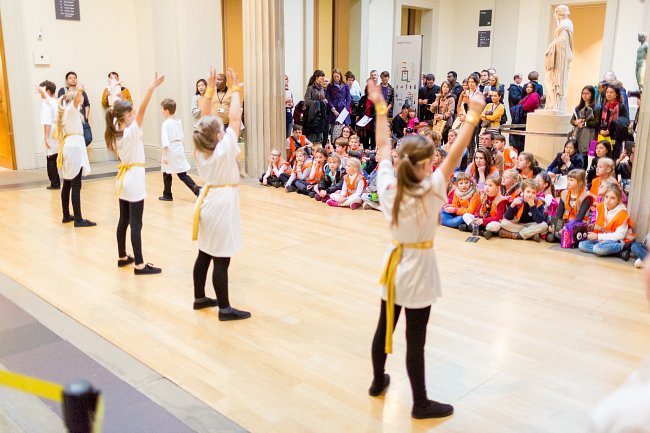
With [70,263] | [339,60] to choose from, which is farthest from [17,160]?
[339,60]

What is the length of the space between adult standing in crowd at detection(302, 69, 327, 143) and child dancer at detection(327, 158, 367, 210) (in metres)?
3.48

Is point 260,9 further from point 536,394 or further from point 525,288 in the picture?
point 536,394

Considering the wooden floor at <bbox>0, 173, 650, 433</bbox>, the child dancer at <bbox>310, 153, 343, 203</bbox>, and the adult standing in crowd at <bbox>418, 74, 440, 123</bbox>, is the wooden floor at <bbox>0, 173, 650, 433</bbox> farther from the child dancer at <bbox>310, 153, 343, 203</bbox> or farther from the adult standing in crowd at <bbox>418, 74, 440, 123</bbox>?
the adult standing in crowd at <bbox>418, 74, 440, 123</bbox>

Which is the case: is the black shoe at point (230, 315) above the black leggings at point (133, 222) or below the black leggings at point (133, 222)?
below

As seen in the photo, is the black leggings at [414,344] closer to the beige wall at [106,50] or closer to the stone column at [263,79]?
the stone column at [263,79]

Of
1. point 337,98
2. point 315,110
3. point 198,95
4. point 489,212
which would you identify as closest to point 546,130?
point 489,212

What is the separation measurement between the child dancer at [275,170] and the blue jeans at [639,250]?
504cm

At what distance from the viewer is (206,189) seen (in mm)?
4156

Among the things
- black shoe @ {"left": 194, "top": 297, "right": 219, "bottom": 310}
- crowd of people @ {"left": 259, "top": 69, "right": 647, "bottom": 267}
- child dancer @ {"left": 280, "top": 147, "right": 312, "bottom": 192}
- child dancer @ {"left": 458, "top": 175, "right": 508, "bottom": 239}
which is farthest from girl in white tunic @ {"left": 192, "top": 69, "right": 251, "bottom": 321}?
child dancer @ {"left": 280, "top": 147, "right": 312, "bottom": 192}

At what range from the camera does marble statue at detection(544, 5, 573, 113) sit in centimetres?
912

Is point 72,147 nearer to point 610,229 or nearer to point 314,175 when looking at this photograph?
point 314,175

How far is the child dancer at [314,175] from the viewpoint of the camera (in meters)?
8.75

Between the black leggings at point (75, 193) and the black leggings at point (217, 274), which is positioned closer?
the black leggings at point (217, 274)

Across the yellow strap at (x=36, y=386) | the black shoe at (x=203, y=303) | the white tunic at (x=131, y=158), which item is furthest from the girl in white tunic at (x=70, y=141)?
the yellow strap at (x=36, y=386)
